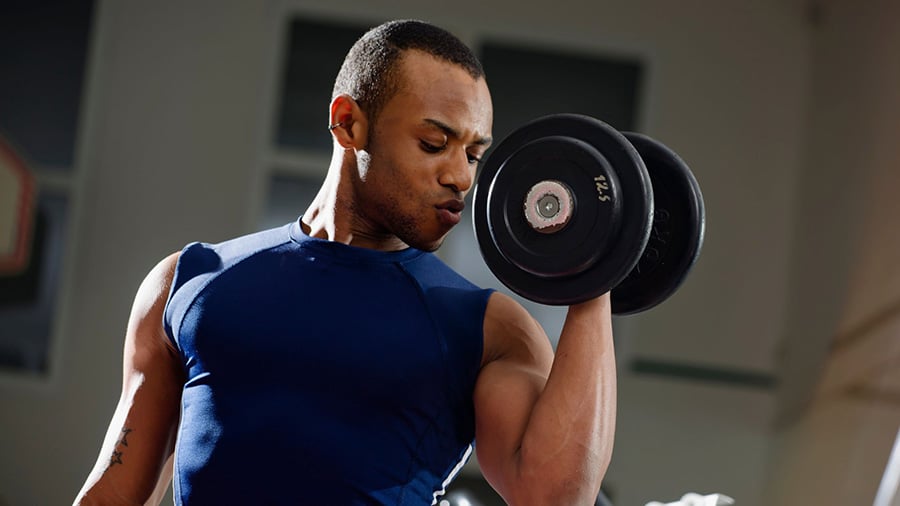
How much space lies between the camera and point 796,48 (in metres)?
4.68

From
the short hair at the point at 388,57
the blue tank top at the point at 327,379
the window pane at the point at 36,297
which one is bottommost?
the window pane at the point at 36,297

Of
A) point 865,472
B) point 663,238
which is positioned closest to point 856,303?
point 865,472

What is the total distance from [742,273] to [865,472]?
1305mm

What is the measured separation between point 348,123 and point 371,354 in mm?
299

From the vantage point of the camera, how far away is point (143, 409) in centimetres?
123

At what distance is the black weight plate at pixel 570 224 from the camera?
990 mm

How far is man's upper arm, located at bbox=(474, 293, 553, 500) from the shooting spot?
104cm

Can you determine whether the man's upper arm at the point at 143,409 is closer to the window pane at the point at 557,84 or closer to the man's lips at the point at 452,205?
the man's lips at the point at 452,205

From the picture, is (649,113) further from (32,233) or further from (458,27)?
(32,233)

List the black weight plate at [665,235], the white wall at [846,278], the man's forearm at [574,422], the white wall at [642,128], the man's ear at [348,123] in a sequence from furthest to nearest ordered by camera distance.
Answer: the white wall at [642,128] → the white wall at [846,278] → the man's ear at [348,123] → the black weight plate at [665,235] → the man's forearm at [574,422]

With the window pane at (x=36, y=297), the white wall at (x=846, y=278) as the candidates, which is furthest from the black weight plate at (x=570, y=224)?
the window pane at (x=36, y=297)

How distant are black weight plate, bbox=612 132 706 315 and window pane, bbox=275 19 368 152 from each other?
11.5 ft

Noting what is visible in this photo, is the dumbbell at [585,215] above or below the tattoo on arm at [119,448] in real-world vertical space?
above

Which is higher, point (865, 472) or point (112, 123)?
point (112, 123)
